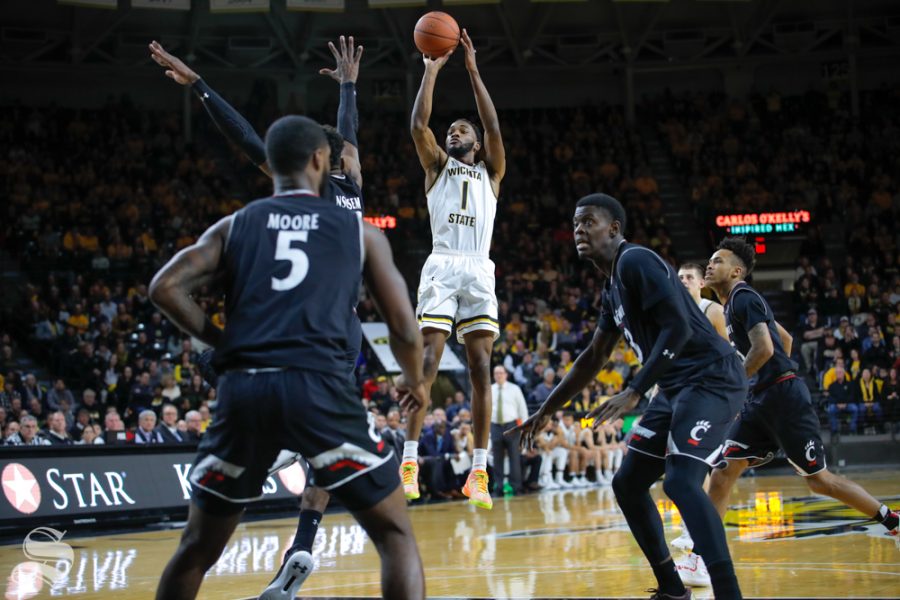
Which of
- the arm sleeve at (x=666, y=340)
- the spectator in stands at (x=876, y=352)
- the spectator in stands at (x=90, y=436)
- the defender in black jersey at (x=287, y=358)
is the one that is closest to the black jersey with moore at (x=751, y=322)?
the arm sleeve at (x=666, y=340)

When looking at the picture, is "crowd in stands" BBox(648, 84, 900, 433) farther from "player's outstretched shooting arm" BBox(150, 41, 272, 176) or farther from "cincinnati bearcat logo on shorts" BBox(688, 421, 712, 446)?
"player's outstretched shooting arm" BBox(150, 41, 272, 176)

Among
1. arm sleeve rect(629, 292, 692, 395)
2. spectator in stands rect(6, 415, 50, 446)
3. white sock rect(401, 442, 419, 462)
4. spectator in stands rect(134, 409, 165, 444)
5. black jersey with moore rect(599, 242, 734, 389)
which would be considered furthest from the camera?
spectator in stands rect(134, 409, 165, 444)

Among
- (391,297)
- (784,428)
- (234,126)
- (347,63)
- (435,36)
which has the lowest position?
(784,428)

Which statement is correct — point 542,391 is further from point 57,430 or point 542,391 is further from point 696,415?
point 696,415

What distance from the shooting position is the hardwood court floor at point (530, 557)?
285 inches

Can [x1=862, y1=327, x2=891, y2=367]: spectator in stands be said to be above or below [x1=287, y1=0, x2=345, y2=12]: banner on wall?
below

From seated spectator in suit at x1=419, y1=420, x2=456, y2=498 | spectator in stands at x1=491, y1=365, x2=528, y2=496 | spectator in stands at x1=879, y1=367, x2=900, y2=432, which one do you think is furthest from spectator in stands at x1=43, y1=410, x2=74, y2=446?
spectator in stands at x1=879, y1=367, x2=900, y2=432

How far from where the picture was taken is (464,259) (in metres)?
8.30

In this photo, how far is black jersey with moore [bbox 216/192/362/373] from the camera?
4230 mm

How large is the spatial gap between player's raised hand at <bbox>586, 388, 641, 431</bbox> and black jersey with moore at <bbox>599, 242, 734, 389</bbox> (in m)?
0.35

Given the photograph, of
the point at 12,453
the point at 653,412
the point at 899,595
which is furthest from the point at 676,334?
the point at 12,453

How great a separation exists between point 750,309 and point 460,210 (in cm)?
222

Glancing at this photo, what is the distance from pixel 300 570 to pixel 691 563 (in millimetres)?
2769

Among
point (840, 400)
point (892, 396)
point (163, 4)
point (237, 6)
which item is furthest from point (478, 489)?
point (163, 4)
